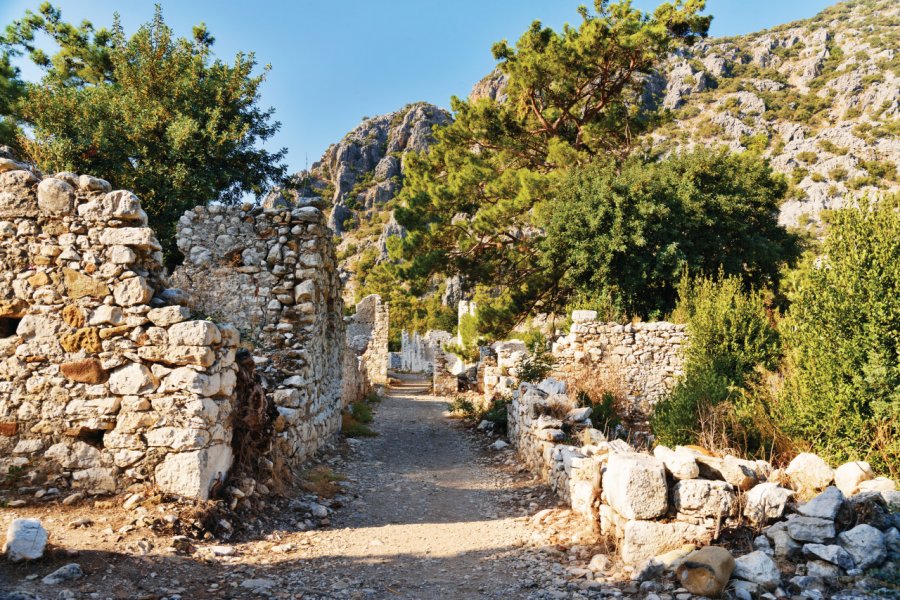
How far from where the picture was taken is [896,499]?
159 inches

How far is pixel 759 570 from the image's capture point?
3.59 metres

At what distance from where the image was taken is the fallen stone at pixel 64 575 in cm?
325

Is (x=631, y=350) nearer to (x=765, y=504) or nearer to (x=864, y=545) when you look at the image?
(x=765, y=504)

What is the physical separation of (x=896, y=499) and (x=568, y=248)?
1216cm

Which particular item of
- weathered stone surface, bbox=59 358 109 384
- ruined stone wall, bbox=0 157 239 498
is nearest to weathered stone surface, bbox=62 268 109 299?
ruined stone wall, bbox=0 157 239 498

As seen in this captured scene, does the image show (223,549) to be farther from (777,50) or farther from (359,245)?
(777,50)

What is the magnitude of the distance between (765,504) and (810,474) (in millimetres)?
878

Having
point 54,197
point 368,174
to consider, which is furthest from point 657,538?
point 368,174

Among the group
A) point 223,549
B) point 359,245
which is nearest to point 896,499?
point 223,549

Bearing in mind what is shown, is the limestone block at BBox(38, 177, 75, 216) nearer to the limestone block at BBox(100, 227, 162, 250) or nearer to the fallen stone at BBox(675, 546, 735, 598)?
the limestone block at BBox(100, 227, 162, 250)

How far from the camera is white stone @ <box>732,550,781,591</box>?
3.53 m

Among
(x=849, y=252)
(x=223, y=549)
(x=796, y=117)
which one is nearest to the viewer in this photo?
(x=223, y=549)

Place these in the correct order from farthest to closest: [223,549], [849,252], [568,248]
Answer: [568,248], [849,252], [223,549]

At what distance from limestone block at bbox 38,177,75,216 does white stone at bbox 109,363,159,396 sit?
159cm
